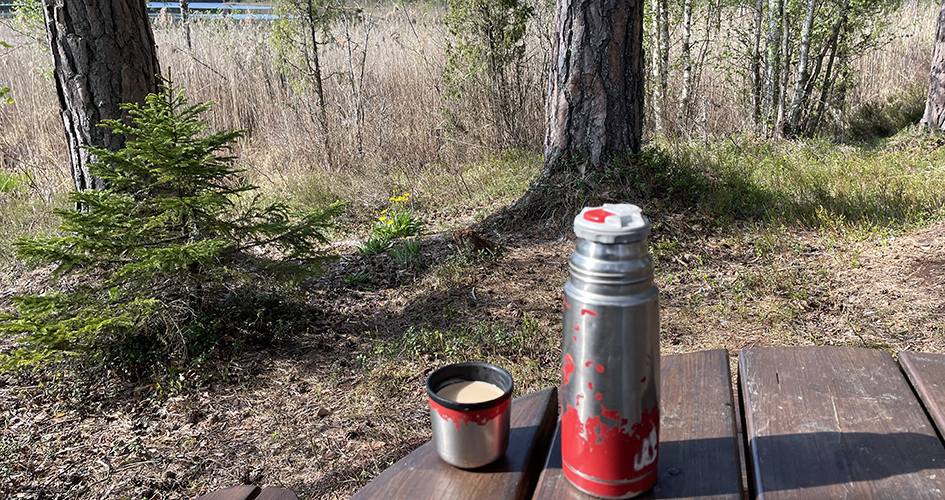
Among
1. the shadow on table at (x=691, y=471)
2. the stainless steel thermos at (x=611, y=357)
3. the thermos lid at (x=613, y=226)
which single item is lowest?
the shadow on table at (x=691, y=471)

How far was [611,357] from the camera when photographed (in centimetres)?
84

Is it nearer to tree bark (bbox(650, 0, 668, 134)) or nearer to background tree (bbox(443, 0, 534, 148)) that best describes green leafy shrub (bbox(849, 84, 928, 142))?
tree bark (bbox(650, 0, 668, 134))

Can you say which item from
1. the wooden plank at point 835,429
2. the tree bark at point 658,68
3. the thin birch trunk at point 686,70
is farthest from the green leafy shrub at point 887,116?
the wooden plank at point 835,429

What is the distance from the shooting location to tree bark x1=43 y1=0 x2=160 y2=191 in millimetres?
3244

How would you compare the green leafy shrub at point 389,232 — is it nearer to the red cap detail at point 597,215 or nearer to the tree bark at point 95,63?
the tree bark at point 95,63

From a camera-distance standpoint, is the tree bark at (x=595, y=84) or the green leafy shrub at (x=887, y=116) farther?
the green leafy shrub at (x=887, y=116)

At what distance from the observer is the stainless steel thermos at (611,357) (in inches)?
31.7

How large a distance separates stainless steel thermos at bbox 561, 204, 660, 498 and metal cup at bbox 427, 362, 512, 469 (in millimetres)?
123

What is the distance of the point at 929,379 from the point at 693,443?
1.75 ft

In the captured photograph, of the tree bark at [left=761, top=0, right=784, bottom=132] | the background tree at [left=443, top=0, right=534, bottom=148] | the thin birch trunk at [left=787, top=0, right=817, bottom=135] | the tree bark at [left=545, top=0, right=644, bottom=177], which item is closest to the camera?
the tree bark at [left=545, top=0, right=644, bottom=177]

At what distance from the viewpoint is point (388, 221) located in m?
4.51

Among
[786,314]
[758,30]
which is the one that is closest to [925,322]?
[786,314]

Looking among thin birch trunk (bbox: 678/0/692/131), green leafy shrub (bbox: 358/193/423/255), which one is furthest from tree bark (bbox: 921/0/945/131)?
green leafy shrub (bbox: 358/193/423/255)

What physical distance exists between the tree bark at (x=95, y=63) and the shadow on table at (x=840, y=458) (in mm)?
3398
